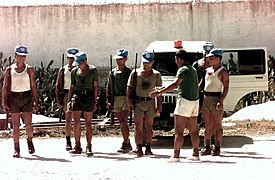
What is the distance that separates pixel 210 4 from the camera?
23.8 metres

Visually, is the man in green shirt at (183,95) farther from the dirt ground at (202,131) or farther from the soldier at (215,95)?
the dirt ground at (202,131)

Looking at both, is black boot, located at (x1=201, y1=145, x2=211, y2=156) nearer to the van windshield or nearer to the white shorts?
the white shorts

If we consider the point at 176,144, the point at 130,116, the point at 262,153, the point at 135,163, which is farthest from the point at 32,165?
the point at 262,153

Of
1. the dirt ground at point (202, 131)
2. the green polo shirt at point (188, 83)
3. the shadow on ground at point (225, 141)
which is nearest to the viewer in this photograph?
the green polo shirt at point (188, 83)

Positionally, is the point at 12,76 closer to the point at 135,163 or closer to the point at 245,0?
the point at 135,163

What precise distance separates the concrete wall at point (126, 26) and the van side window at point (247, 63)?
4.89m

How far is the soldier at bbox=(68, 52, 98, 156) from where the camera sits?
11594 millimetres

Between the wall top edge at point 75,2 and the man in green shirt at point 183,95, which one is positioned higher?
the wall top edge at point 75,2

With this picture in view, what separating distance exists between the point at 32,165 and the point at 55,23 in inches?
572

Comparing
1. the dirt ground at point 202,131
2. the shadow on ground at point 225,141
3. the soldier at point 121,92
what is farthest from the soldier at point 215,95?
the dirt ground at point 202,131

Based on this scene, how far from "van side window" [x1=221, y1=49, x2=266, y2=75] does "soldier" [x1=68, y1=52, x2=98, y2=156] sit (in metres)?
7.59

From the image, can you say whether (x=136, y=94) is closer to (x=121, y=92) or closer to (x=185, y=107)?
(x=121, y=92)

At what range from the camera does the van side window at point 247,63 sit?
61.2 ft

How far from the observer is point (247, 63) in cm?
1891
